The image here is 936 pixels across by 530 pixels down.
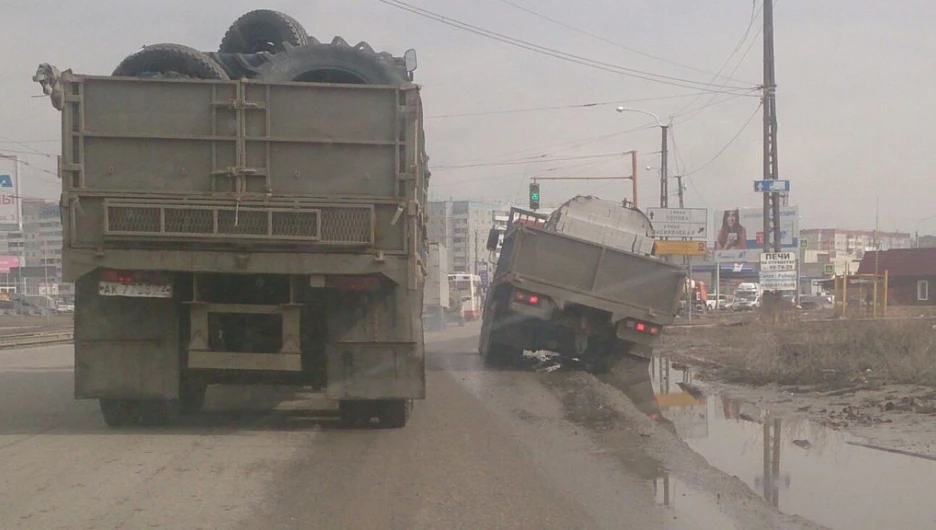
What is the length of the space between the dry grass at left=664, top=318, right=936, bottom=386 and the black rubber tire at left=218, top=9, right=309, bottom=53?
8466 mm

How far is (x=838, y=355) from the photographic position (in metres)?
16.0

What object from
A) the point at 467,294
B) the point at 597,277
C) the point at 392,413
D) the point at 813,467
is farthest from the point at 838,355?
the point at 467,294

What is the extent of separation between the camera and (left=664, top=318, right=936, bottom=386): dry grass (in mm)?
13930

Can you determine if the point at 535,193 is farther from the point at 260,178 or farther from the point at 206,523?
the point at 206,523

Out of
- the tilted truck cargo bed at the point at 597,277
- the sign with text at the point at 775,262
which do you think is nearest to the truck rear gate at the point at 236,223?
the tilted truck cargo bed at the point at 597,277

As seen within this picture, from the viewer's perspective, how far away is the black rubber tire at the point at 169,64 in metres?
9.76

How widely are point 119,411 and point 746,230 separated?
6707cm

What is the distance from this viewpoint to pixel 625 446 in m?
9.70

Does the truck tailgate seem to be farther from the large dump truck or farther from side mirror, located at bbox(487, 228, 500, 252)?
side mirror, located at bbox(487, 228, 500, 252)

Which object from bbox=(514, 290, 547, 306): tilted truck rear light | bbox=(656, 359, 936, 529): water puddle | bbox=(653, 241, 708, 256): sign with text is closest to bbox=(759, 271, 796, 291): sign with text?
bbox=(653, 241, 708, 256): sign with text

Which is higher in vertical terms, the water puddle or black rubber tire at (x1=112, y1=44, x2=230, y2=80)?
black rubber tire at (x1=112, y1=44, x2=230, y2=80)

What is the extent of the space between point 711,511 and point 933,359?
26.5 ft

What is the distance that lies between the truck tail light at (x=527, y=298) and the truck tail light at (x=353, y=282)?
7579mm

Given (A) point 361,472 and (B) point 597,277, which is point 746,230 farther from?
(A) point 361,472
